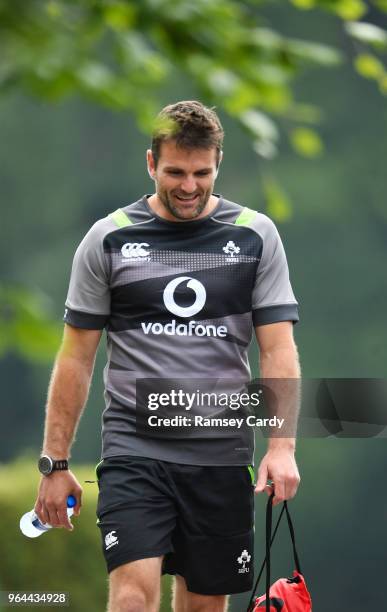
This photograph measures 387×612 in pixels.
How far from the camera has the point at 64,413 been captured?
227 inches

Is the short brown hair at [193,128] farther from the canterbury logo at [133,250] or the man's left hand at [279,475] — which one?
the man's left hand at [279,475]

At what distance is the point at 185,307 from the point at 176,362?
0.60 feet

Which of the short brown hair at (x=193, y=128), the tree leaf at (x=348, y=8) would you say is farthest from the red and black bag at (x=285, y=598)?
the tree leaf at (x=348, y=8)

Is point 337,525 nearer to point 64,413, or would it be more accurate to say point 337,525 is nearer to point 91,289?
point 64,413

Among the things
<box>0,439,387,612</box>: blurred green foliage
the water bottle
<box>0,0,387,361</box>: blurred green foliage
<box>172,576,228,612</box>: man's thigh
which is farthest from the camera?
<box>0,439,387,612</box>: blurred green foliage

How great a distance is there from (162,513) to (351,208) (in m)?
21.3

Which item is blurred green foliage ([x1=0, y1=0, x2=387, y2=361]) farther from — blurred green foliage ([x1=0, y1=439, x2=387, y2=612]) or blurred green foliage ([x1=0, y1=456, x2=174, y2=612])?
blurred green foliage ([x1=0, y1=439, x2=387, y2=612])

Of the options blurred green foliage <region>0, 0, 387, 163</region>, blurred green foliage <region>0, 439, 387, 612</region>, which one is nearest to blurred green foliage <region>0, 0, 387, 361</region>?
blurred green foliage <region>0, 0, 387, 163</region>

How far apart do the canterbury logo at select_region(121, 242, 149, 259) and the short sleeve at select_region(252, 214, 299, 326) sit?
14.5 inches

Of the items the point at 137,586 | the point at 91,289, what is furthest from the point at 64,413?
the point at 137,586

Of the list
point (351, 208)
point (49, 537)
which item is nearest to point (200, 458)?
point (49, 537)

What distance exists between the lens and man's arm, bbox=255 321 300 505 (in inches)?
219

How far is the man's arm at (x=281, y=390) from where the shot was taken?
5.56 metres

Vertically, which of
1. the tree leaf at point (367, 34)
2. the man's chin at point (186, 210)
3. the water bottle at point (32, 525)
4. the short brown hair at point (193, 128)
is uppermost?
the short brown hair at point (193, 128)
